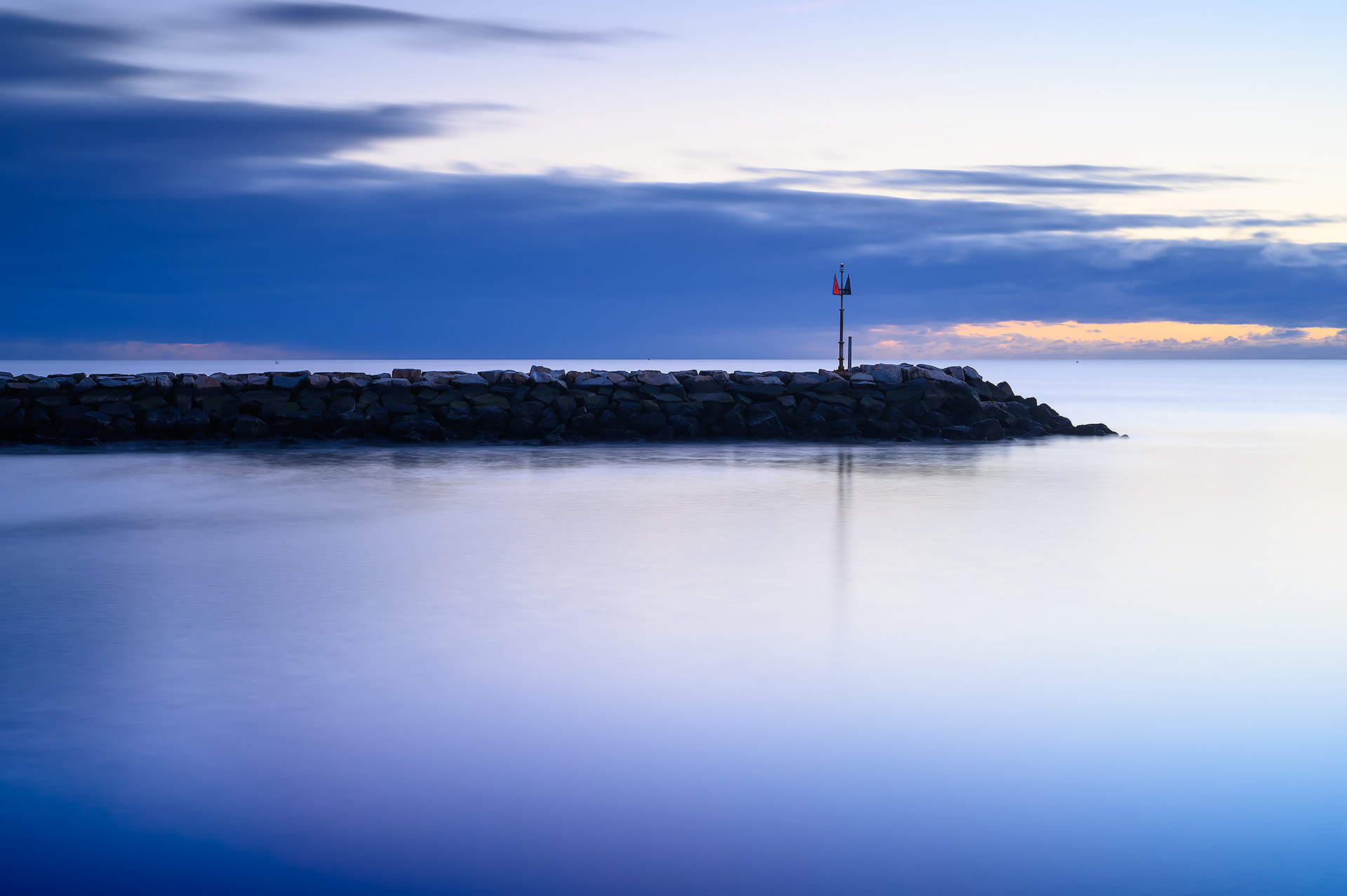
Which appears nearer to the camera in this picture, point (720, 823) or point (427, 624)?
point (720, 823)

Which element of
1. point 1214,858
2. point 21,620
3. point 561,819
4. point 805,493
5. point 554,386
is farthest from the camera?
point 554,386

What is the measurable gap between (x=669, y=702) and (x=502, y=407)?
1459cm

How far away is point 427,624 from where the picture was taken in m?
6.30

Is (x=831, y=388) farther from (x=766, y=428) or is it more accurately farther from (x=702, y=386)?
(x=702, y=386)

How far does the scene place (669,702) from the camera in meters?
4.87

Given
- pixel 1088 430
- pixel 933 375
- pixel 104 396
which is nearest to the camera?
pixel 104 396

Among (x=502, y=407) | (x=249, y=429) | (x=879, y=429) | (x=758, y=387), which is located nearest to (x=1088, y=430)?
(x=879, y=429)

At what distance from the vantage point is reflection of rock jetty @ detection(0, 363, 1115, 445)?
18500mm

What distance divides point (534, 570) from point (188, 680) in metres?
3.07

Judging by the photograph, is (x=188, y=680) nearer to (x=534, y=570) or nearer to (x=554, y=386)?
(x=534, y=570)

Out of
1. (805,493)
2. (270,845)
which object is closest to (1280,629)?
(270,845)

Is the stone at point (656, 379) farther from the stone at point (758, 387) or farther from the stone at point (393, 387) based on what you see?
the stone at point (393, 387)

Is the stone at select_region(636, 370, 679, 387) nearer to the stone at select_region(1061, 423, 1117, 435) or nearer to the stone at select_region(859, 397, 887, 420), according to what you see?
the stone at select_region(859, 397, 887, 420)

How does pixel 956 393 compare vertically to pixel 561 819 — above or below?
above
